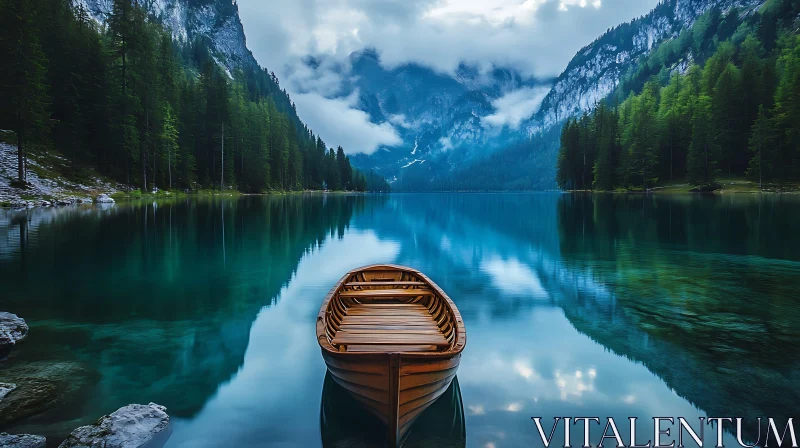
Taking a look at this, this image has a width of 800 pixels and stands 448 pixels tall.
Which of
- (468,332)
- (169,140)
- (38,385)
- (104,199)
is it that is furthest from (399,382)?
(169,140)

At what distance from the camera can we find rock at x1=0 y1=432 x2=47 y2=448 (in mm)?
5445

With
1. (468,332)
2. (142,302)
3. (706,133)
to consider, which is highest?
(706,133)

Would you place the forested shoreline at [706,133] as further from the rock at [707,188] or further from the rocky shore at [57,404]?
the rocky shore at [57,404]

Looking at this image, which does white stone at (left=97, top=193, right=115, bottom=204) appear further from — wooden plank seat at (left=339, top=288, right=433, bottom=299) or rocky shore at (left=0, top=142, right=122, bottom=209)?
wooden plank seat at (left=339, top=288, right=433, bottom=299)

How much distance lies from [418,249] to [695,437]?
22741mm

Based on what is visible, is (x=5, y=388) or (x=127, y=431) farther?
(x=5, y=388)

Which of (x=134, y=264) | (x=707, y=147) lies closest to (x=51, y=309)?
(x=134, y=264)

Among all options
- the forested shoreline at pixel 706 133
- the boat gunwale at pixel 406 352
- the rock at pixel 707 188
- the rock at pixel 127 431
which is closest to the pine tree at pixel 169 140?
the boat gunwale at pixel 406 352

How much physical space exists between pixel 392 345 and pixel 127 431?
3976 mm

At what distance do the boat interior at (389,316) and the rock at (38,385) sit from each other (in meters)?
4.67

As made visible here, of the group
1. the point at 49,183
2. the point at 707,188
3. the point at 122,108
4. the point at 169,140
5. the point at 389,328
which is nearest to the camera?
the point at 389,328

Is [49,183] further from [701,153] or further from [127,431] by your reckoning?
[701,153]

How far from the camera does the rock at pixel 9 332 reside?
9195 millimetres

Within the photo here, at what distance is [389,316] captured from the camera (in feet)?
31.0
